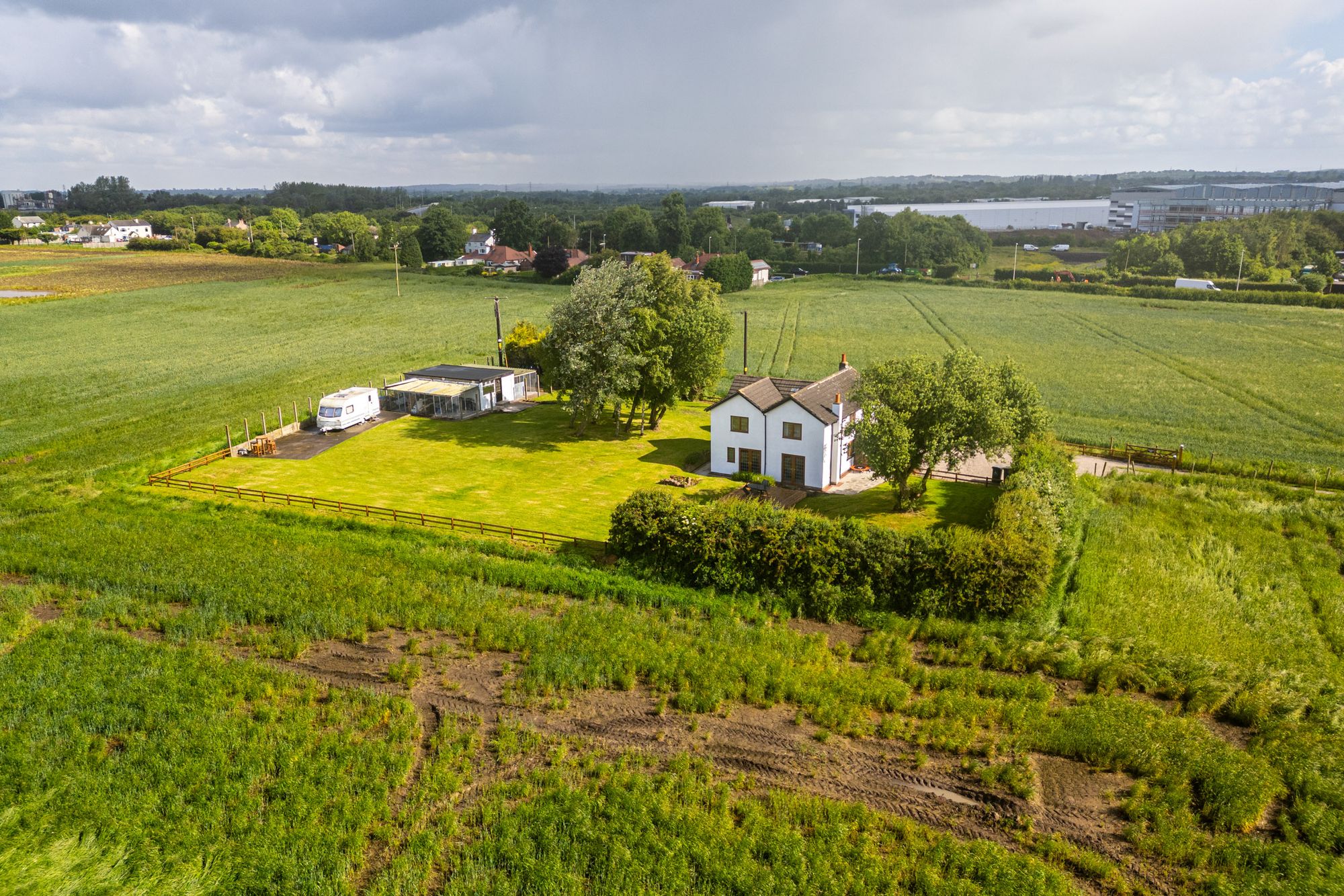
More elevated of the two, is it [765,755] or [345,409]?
[345,409]

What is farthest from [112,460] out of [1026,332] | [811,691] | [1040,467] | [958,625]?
[1026,332]

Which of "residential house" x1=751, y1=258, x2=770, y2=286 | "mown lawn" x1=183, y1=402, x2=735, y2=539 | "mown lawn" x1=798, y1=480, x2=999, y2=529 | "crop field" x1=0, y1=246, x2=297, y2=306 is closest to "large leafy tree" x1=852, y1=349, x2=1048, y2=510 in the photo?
"mown lawn" x1=798, y1=480, x2=999, y2=529

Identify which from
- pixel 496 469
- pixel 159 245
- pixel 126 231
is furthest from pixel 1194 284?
pixel 126 231

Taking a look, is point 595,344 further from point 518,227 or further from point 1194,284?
point 518,227

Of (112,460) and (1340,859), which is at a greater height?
(112,460)

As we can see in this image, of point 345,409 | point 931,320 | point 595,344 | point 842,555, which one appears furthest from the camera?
point 931,320

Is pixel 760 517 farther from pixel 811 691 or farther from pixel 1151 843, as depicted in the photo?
pixel 1151 843
